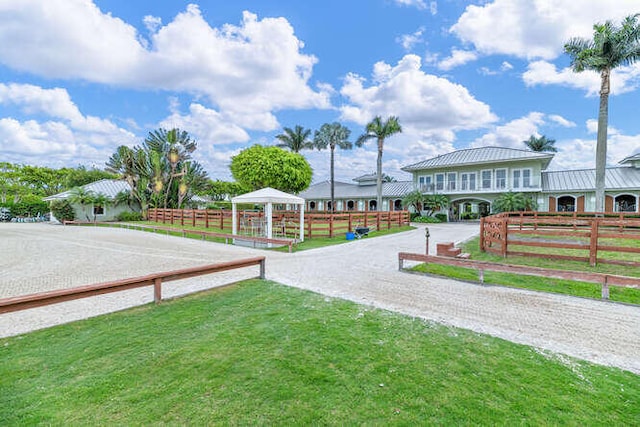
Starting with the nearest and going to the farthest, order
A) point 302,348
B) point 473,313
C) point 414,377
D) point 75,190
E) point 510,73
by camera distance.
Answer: point 414,377 < point 302,348 < point 473,313 < point 510,73 < point 75,190

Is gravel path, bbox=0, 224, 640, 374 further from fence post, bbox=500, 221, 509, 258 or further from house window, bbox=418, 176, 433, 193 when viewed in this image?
house window, bbox=418, 176, 433, 193

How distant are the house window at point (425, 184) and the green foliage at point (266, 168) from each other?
41.7 ft

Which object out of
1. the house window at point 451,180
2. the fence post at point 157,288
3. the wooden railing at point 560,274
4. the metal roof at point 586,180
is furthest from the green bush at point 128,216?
the metal roof at point 586,180

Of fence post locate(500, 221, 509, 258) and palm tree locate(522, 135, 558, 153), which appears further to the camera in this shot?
palm tree locate(522, 135, 558, 153)

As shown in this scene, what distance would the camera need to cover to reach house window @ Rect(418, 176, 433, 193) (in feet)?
97.4

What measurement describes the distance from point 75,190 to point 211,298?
92.9 feet

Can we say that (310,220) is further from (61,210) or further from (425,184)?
(61,210)

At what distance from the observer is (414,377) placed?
278 centimetres

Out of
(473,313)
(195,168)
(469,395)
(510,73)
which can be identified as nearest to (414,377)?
(469,395)

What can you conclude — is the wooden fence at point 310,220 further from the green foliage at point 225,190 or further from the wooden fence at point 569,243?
the green foliage at point 225,190

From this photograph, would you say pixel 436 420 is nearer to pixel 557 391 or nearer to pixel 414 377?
pixel 414 377

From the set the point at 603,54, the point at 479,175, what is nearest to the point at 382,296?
the point at 603,54

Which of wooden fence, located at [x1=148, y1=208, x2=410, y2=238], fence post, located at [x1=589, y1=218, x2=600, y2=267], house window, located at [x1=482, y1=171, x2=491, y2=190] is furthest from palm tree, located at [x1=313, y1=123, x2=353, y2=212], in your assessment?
fence post, located at [x1=589, y1=218, x2=600, y2=267]

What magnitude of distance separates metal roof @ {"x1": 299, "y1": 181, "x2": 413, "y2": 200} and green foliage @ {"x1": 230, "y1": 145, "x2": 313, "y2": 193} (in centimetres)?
1156
